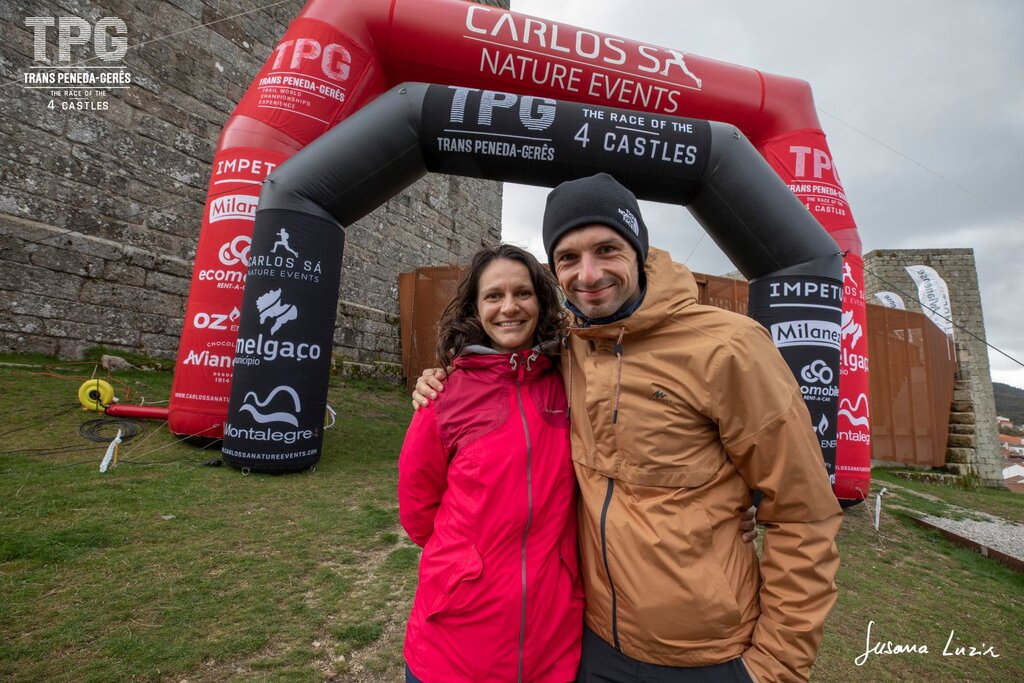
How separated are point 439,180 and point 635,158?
7.99 metres

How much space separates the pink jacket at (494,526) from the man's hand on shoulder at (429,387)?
0.03 meters

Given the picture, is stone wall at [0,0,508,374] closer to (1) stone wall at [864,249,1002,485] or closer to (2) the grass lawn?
(2) the grass lawn

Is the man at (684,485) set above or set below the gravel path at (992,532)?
above

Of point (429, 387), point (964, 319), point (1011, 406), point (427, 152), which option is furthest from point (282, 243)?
point (1011, 406)

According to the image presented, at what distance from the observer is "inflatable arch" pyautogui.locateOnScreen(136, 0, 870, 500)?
13.1 feet

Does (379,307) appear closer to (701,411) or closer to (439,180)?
(439,180)

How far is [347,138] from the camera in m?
4.04

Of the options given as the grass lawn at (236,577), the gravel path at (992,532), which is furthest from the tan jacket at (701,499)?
the gravel path at (992,532)

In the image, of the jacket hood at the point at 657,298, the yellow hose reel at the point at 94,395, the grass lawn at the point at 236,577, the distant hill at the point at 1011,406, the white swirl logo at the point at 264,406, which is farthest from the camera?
the distant hill at the point at 1011,406

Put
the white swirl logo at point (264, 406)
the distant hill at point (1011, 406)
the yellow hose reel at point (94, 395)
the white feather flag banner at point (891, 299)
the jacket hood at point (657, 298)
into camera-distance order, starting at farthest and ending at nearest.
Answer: the distant hill at point (1011, 406) → the white feather flag banner at point (891, 299) → the yellow hose reel at point (94, 395) → the white swirl logo at point (264, 406) → the jacket hood at point (657, 298)

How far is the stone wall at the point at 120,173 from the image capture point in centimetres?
496

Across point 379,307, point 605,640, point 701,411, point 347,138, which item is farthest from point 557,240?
point 379,307

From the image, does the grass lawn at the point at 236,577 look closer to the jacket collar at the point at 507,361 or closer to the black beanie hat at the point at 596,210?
the jacket collar at the point at 507,361

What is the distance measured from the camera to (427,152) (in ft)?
14.1
